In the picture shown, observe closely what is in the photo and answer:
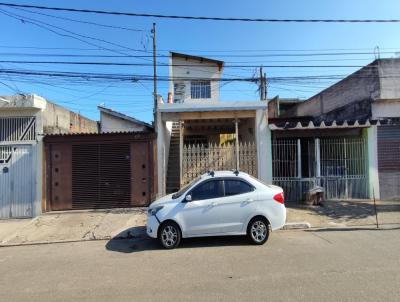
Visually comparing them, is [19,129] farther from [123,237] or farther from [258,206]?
[258,206]

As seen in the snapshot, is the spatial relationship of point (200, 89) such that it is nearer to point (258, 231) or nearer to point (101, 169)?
point (101, 169)

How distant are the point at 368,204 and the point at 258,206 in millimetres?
6314

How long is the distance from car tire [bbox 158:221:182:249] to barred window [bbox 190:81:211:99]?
16553mm

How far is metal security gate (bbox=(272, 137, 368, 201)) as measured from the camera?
12.8m

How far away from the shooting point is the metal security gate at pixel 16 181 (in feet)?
38.9

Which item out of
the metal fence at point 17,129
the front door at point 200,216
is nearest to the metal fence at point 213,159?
the front door at point 200,216

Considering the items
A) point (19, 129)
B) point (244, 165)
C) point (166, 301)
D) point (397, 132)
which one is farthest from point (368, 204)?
point (19, 129)

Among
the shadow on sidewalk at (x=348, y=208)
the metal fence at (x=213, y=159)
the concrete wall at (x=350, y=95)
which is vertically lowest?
the shadow on sidewalk at (x=348, y=208)

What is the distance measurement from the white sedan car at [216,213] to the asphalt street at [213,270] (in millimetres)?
341

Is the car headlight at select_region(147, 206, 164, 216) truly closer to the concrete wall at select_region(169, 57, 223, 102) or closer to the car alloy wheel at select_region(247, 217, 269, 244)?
the car alloy wheel at select_region(247, 217, 269, 244)

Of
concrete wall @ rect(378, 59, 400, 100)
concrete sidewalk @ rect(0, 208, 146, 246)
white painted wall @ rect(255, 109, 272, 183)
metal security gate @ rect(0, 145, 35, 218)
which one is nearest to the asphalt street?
concrete sidewalk @ rect(0, 208, 146, 246)

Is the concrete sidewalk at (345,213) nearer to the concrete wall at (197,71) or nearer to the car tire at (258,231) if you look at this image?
the car tire at (258,231)

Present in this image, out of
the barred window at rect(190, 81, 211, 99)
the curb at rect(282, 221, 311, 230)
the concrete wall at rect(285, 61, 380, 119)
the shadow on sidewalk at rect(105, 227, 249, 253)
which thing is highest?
the barred window at rect(190, 81, 211, 99)

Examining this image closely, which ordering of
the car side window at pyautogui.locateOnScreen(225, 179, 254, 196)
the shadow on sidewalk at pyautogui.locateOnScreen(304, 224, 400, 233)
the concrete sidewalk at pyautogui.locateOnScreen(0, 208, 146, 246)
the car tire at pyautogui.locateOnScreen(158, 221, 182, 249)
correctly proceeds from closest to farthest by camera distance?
the car tire at pyautogui.locateOnScreen(158, 221, 182, 249)
the car side window at pyautogui.locateOnScreen(225, 179, 254, 196)
the shadow on sidewalk at pyautogui.locateOnScreen(304, 224, 400, 233)
the concrete sidewalk at pyautogui.locateOnScreen(0, 208, 146, 246)
